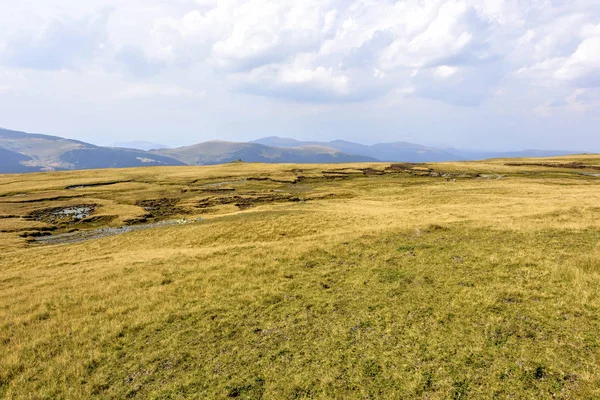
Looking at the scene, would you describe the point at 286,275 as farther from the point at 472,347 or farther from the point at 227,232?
the point at 227,232

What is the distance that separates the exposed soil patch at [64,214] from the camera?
60.0 meters

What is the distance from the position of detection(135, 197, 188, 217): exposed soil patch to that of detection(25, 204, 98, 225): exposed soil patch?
10.7 metres

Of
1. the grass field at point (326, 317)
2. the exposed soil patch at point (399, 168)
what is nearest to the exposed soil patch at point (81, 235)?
the grass field at point (326, 317)

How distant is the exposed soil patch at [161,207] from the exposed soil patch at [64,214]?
10708 millimetres

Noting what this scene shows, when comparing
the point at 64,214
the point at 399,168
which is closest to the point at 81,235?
the point at 64,214

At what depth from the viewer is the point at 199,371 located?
41.9 ft

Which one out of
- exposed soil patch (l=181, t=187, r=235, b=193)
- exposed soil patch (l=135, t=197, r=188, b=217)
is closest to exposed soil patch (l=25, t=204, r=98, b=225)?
exposed soil patch (l=135, t=197, r=188, b=217)

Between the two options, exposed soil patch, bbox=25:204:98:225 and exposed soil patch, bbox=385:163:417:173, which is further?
exposed soil patch, bbox=385:163:417:173

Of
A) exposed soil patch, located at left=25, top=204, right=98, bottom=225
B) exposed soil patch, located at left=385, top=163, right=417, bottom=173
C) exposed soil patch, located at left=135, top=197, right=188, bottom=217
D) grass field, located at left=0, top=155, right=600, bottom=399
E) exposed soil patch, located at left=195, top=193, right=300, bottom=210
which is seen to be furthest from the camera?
exposed soil patch, located at left=385, top=163, right=417, bottom=173

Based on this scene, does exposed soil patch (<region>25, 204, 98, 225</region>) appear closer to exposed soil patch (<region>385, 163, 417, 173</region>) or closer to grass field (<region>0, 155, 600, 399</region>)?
grass field (<region>0, 155, 600, 399</region>)

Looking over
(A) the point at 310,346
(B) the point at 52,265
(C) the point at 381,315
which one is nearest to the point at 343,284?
(C) the point at 381,315

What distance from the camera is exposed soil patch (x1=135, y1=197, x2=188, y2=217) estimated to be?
214 ft

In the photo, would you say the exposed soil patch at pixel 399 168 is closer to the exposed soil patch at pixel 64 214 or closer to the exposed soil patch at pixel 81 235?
the exposed soil patch at pixel 81 235

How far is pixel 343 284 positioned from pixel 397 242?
9909 mm
